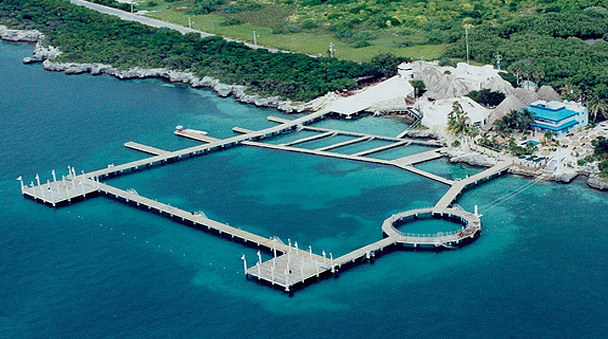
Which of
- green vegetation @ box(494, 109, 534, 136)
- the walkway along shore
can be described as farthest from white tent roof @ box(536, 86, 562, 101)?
the walkway along shore

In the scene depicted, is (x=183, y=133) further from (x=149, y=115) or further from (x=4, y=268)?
(x=4, y=268)

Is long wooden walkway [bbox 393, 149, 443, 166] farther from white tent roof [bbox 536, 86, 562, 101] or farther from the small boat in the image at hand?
the small boat

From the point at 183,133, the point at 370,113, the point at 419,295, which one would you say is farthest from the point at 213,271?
the point at 370,113

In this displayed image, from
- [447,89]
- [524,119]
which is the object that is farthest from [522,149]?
[447,89]

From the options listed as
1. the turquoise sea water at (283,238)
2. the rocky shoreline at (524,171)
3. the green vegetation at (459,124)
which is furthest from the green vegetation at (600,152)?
the green vegetation at (459,124)

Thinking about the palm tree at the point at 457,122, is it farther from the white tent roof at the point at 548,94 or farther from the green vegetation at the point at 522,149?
the white tent roof at the point at 548,94
